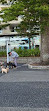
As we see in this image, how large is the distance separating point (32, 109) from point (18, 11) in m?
9.28

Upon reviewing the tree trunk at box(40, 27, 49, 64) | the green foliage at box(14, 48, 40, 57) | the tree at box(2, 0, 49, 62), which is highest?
the tree at box(2, 0, 49, 62)

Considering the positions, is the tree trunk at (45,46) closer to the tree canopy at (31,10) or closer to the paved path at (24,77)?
the tree canopy at (31,10)

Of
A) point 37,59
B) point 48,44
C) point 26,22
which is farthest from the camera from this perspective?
A: point 37,59

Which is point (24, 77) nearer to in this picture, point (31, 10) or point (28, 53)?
point (31, 10)

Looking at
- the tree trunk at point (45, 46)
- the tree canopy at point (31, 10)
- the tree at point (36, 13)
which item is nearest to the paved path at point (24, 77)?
the tree trunk at point (45, 46)

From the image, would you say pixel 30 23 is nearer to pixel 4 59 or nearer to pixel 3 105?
pixel 4 59

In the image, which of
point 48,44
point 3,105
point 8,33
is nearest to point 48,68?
point 48,44

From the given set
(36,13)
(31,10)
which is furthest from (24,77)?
(31,10)

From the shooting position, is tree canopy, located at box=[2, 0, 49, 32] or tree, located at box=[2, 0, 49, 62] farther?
tree, located at box=[2, 0, 49, 62]

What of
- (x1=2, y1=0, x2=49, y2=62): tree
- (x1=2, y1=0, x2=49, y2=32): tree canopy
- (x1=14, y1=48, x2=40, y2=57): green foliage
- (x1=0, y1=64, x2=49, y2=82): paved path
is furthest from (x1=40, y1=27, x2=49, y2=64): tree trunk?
(x1=14, y1=48, x2=40, y2=57): green foliage

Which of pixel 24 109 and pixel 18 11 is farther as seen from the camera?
pixel 18 11

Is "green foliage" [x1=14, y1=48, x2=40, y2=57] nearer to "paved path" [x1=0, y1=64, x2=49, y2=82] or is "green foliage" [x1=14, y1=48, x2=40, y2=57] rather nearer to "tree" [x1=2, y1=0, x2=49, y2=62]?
"tree" [x1=2, y1=0, x2=49, y2=62]

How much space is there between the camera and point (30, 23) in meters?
14.5

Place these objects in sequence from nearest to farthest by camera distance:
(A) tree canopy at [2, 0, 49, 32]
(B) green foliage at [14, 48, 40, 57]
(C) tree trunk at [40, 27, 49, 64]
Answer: (A) tree canopy at [2, 0, 49, 32] → (C) tree trunk at [40, 27, 49, 64] → (B) green foliage at [14, 48, 40, 57]
